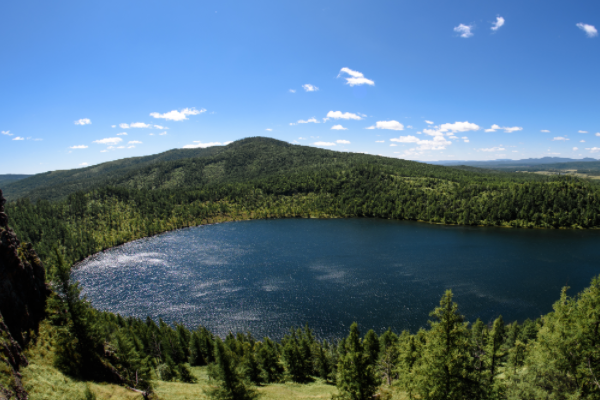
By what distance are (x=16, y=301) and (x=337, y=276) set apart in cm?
8512

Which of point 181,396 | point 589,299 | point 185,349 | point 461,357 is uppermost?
point 589,299

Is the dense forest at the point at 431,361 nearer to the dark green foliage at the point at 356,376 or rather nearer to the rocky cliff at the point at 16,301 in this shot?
the dark green foliage at the point at 356,376

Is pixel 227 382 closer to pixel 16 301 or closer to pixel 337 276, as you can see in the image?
pixel 16 301

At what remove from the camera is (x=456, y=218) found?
186m

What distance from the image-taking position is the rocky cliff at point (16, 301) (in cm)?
2192

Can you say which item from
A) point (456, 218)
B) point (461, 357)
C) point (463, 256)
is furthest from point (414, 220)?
point (461, 357)

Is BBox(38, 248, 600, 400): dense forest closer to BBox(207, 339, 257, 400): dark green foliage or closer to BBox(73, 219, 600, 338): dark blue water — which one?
BBox(207, 339, 257, 400): dark green foliage

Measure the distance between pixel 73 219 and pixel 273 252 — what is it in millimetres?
155602

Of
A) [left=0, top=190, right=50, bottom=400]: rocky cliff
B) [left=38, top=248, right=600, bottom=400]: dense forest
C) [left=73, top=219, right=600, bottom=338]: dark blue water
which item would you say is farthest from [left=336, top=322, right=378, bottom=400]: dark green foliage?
[left=73, top=219, right=600, bottom=338]: dark blue water

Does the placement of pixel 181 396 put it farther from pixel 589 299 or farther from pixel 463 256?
pixel 463 256

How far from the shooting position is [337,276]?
100 m

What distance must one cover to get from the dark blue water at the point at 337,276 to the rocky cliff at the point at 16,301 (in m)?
47.2

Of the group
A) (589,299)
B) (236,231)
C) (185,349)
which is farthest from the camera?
(236,231)

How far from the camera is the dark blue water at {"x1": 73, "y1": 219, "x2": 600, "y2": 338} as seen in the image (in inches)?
3004
